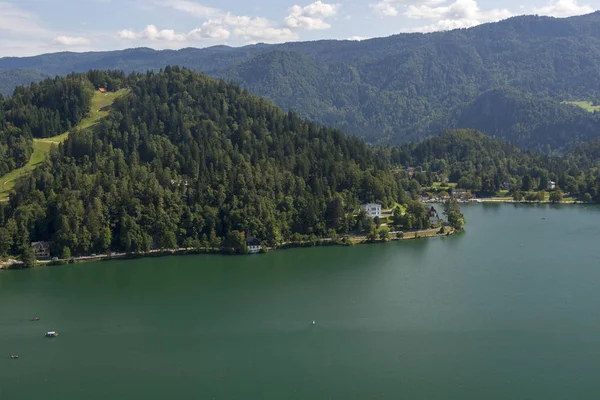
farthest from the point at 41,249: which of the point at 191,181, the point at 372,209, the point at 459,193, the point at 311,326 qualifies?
the point at 459,193

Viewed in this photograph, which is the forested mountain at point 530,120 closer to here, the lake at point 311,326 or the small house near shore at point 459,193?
the small house near shore at point 459,193

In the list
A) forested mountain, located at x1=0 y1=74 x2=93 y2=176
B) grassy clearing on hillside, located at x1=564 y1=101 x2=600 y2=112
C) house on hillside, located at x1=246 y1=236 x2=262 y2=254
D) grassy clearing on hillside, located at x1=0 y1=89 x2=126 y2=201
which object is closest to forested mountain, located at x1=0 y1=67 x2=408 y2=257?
house on hillside, located at x1=246 y1=236 x2=262 y2=254

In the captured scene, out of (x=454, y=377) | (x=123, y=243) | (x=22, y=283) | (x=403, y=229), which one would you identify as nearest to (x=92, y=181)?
(x=123, y=243)

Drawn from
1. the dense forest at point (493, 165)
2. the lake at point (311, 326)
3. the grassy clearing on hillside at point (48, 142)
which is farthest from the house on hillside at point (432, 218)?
the grassy clearing on hillside at point (48, 142)

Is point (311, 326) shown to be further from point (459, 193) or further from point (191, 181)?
point (459, 193)

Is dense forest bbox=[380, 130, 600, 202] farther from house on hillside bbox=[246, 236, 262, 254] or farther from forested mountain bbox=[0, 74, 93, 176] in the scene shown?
forested mountain bbox=[0, 74, 93, 176]

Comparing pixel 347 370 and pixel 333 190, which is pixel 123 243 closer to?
pixel 333 190

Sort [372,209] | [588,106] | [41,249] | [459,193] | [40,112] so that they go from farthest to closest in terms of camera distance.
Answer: [588,106], [459,193], [40,112], [372,209], [41,249]
